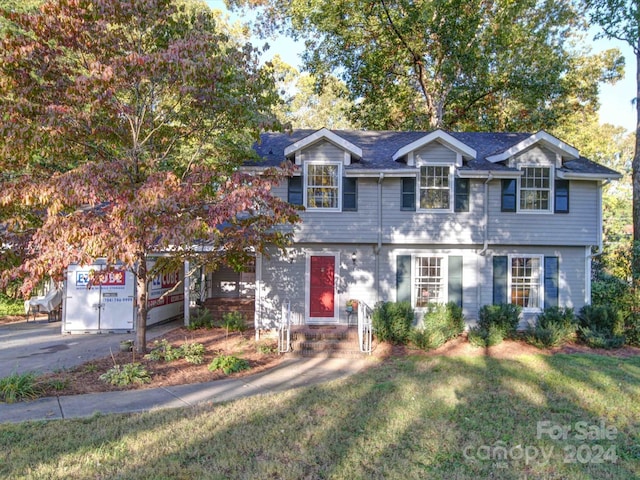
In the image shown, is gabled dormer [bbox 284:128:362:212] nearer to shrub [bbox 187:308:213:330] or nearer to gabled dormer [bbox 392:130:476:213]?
gabled dormer [bbox 392:130:476:213]

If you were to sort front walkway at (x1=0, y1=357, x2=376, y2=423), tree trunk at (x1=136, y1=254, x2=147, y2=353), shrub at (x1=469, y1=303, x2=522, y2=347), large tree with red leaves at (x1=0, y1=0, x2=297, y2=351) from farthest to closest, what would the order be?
shrub at (x1=469, y1=303, x2=522, y2=347)
tree trunk at (x1=136, y1=254, x2=147, y2=353)
large tree with red leaves at (x1=0, y1=0, x2=297, y2=351)
front walkway at (x1=0, y1=357, x2=376, y2=423)

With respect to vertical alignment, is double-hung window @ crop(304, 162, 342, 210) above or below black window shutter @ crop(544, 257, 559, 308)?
above

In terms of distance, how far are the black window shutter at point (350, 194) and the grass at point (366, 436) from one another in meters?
5.66

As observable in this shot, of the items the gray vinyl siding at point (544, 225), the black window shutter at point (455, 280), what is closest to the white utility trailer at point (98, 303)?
the black window shutter at point (455, 280)

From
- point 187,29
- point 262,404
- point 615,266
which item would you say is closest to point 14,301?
point 187,29

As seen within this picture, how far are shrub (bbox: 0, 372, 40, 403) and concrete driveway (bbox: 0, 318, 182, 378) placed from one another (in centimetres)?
161

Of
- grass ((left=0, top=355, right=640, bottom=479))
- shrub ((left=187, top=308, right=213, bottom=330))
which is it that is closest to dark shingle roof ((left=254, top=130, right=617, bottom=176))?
shrub ((left=187, top=308, right=213, bottom=330))

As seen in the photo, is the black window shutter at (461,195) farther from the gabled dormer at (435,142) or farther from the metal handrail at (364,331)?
the metal handrail at (364,331)

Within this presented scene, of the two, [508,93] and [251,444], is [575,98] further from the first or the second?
[251,444]

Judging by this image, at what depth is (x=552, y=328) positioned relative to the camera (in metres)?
10.2

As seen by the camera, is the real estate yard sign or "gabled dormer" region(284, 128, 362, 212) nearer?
"gabled dormer" region(284, 128, 362, 212)

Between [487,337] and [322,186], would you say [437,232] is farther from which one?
[322,186]

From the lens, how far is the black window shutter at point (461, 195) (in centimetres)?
1173

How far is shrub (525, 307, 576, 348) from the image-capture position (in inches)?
399
